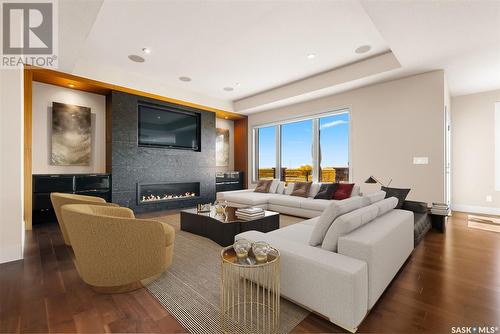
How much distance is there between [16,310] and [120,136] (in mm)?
3835

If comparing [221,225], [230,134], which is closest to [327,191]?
[221,225]

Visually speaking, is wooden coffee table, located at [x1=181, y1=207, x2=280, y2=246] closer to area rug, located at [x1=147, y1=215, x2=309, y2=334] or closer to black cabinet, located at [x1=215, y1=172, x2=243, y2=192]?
area rug, located at [x1=147, y1=215, x2=309, y2=334]

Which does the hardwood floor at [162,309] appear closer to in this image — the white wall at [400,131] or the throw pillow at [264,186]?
the white wall at [400,131]

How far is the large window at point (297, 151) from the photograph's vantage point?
20.8ft

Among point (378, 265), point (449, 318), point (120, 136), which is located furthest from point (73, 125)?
point (449, 318)

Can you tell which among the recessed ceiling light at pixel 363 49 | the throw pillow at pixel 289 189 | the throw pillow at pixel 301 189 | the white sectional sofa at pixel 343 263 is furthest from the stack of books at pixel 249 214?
the recessed ceiling light at pixel 363 49

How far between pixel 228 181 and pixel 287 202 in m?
3.00

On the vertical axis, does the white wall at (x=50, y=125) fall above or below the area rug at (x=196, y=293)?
above

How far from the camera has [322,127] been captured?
6008 mm

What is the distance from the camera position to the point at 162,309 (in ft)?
5.54

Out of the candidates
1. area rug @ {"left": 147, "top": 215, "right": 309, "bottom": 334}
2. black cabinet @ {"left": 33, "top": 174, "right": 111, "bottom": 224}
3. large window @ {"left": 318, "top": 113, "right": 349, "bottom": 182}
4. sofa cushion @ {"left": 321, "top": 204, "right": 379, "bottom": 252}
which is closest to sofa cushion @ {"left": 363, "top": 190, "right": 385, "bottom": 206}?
sofa cushion @ {"left": 321, "top": 204, "right": 379, "bottom": 252}

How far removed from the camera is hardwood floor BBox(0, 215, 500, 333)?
4.96 feet

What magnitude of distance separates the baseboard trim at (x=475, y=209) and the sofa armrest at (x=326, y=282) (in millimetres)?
5820

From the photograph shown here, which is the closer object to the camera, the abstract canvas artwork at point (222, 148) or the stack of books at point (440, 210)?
the stack of books at point (440, 210)
